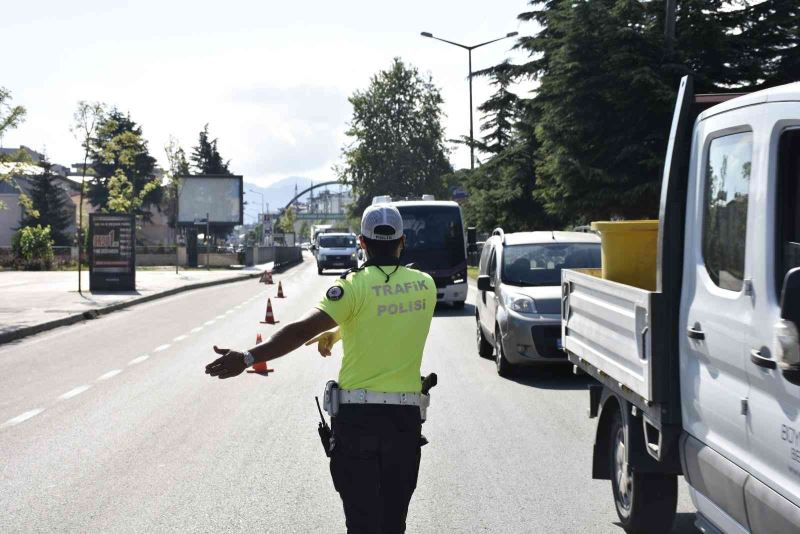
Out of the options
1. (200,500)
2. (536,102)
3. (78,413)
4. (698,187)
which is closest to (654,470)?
(698,187)

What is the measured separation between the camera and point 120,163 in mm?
66938

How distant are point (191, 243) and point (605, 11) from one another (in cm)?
3956

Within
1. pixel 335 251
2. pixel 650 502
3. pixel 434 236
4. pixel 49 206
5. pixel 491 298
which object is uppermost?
pixel 49 206

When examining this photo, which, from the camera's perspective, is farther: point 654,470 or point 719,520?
point 654,470

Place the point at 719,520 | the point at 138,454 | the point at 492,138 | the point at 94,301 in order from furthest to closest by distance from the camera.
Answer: the point at 492,138 → the point at 94,301 → the point at 138,454 → the point at 719,520

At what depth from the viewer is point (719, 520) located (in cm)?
445

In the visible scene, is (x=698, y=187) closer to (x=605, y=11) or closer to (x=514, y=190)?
(x=605, y=11)

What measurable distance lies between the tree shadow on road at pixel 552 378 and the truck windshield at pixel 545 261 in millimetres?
1086

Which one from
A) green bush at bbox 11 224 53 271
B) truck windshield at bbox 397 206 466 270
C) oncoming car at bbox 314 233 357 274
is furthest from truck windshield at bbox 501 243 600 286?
green bush at bbox 11 224 53 271

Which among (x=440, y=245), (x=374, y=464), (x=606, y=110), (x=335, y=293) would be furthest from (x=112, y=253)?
(x=374, y=464)

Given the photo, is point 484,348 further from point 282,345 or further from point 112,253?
point 112,253

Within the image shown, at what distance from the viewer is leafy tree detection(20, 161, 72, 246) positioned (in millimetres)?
86688

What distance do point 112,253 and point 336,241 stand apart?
21265 mm

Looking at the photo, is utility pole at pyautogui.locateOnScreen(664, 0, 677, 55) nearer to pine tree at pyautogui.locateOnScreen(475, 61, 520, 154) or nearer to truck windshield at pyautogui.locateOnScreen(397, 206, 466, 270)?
truck windshield at pyautogui.locateOnScreen(397, 206, 466, 270)
